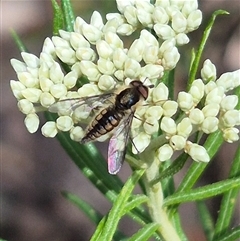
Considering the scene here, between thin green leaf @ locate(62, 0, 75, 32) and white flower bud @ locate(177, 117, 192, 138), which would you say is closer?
white flower bud @ locate(177, 117, 192, 138)

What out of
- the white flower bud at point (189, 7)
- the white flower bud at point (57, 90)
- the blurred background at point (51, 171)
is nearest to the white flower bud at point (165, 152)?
the white flower bud at point (57, 90)

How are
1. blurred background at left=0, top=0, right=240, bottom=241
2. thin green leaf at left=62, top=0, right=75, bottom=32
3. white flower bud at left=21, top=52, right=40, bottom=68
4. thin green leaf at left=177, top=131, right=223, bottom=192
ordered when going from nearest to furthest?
white flower bud at left=21, top=52, right=40, bottom=68 → thin green leaf at left=177, top=131, right=223, bottom=192 → thin green leaf at left=62, top=0, right=75, bottom=32 → blurred background at left=0, top=0, right=240, bottom=241

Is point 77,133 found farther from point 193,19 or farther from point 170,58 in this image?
point 193,19

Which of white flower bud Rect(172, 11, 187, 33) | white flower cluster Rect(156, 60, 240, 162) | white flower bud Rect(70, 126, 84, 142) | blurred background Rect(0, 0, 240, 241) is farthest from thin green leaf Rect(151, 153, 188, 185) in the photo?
blurred background Rect(0, 0, 240, 241)

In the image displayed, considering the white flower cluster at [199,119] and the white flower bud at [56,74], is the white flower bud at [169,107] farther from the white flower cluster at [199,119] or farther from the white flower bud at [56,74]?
the white flower bud at [56,74]

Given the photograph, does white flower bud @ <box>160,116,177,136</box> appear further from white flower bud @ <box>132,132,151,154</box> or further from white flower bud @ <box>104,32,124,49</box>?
white flower bud @ <box>104,32,124,49</box>

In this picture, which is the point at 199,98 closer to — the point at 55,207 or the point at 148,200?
the point at 148,200

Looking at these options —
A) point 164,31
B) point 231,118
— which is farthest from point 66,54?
point 231,118
